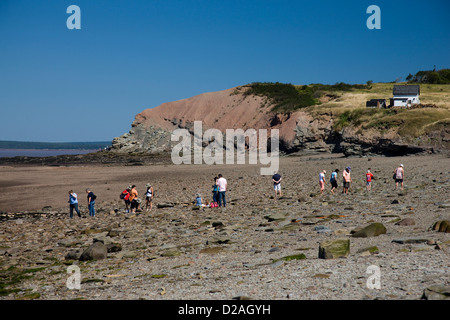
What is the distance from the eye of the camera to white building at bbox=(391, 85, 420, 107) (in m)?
62.8

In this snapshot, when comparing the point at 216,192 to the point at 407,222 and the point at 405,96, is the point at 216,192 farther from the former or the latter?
the point at 405,96

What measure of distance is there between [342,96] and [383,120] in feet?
82.5

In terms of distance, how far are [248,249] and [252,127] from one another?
2679 inches

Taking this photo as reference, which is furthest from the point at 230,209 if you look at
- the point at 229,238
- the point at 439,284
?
the point at 439,284

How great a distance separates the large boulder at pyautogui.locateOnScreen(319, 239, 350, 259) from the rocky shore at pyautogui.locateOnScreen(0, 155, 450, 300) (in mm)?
22

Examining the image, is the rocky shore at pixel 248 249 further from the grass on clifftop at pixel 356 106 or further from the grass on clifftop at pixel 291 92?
the grass on clifftop at pixel 291 92

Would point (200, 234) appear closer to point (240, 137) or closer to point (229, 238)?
point (229, 238)

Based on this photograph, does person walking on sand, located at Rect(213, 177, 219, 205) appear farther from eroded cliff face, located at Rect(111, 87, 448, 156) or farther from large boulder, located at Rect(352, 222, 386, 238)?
eroded cliff face, located at Rect(111, 87, 448, 156)

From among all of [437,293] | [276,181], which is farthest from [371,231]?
[276,181]

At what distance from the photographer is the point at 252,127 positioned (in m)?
79.1

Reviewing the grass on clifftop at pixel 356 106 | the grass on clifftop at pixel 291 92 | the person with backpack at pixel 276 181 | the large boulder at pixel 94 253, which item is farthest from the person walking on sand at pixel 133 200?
the grass on clifftop at pixel 291 92

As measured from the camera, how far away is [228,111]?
3516 inches

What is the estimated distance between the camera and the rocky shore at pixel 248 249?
764 centimetres

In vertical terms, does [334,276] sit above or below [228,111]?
below
